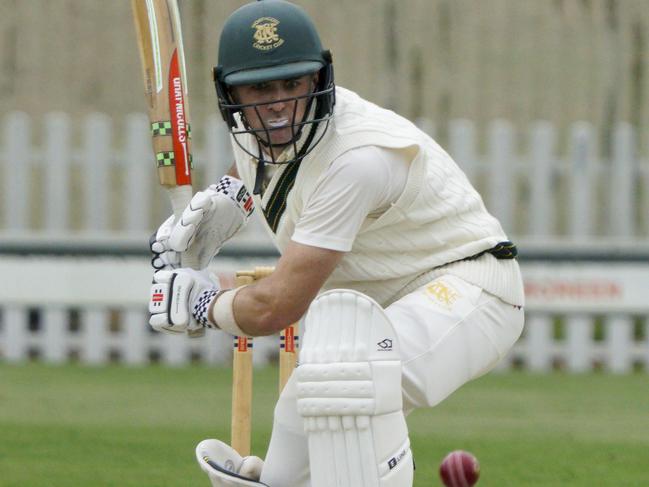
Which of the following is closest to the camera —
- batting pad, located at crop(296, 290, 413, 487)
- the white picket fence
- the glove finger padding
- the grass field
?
batting pad, located at crop(296, 290, 413, 487)

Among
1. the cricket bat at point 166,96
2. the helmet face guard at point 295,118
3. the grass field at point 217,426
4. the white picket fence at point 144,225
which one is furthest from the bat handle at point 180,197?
the white picket fence at point 144,225

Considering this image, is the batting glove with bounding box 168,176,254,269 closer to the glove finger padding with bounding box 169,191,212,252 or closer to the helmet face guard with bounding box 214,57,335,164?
the glove finger padding with bounding box 169,191,212,252

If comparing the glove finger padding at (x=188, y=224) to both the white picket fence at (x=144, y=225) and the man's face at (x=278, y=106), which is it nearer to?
the man's face at (x=278, y=106)

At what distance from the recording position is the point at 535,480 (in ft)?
15.1

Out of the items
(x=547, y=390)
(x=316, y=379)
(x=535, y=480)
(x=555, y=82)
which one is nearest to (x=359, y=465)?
(x=316, y=379)

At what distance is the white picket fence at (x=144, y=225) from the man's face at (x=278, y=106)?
474cm

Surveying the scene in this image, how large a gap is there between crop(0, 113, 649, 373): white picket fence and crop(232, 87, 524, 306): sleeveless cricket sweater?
4.57 metres

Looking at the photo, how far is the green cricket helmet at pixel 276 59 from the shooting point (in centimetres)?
351

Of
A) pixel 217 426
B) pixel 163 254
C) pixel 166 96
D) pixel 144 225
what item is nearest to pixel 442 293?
pixel 163 254

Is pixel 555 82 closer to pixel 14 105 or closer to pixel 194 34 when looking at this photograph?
pixel 194 34

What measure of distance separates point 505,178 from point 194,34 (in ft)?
7.44

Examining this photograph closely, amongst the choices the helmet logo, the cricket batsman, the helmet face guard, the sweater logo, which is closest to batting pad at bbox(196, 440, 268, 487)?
the cricket batsman

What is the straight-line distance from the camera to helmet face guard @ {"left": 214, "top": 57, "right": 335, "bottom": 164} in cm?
353

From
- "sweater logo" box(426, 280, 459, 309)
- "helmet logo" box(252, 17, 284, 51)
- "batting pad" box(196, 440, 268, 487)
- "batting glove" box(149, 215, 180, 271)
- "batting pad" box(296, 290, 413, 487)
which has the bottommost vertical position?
"batting pad" box(196, 440, 268, 487)
